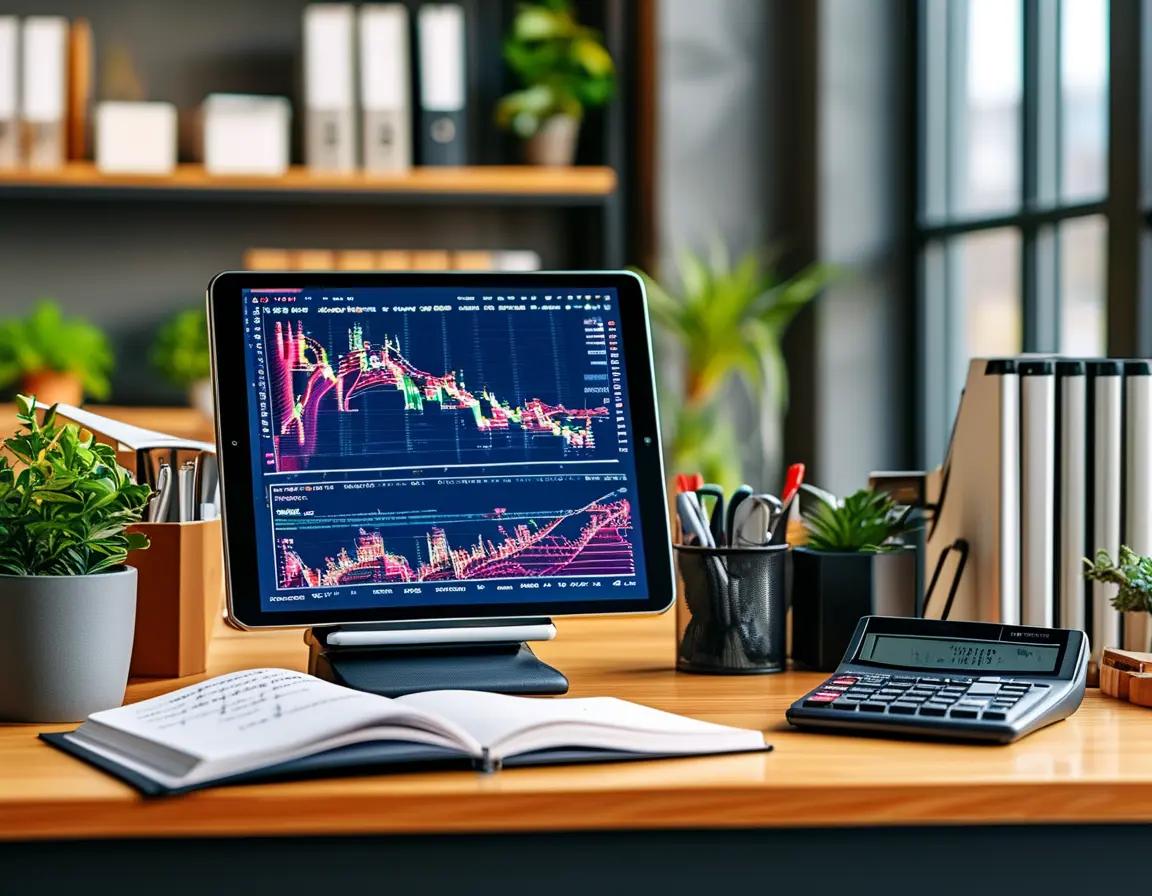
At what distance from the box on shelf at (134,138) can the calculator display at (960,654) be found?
2762 mm

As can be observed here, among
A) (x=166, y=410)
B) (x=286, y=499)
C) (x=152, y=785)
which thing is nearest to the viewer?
(x=152, y=785)

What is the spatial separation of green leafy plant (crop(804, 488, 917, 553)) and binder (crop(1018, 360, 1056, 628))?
0.38 ft

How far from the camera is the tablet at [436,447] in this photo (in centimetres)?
114

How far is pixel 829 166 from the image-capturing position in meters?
3.62

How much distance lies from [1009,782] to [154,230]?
128 inches

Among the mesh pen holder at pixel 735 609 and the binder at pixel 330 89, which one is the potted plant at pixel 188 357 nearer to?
the binder at pixel 330 89

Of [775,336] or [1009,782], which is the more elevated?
[775,336]

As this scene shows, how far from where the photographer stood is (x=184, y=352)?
11.3ft

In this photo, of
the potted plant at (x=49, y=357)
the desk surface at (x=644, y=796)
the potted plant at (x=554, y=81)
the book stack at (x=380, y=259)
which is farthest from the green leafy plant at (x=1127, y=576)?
the potted plant at (x=49, y=357)

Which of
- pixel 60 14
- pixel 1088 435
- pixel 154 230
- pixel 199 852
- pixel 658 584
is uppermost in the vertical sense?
pixel 60 14

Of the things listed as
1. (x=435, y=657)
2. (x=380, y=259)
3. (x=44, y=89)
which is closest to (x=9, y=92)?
(x=44, y=89)

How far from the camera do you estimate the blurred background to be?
3.40 m

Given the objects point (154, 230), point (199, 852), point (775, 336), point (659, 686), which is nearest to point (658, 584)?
point (659, 686)

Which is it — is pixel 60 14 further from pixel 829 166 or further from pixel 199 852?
pixel 199 852
